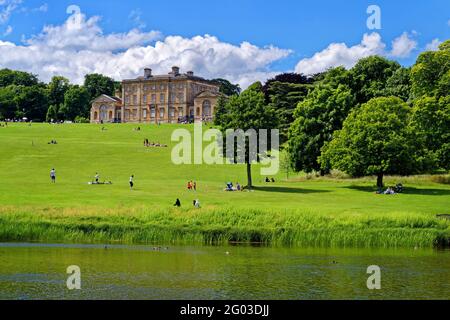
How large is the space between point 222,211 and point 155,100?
144132 millimetres

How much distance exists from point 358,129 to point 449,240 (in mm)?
23702

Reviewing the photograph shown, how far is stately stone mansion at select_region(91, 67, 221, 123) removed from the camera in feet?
586

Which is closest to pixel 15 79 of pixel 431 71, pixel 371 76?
pixel 371 76

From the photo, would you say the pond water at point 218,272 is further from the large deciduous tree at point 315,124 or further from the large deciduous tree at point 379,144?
the large deciduous tree at point 315,124

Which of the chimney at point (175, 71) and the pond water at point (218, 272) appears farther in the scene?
the chimney at point (175, 71)

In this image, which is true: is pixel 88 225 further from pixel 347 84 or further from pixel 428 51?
pixel 347 84

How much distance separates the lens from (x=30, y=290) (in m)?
23.8

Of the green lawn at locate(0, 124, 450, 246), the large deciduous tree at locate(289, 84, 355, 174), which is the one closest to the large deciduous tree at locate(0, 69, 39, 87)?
the green lawn at locate(0, 124, 450, 246)

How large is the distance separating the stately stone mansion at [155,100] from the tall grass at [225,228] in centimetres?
13523

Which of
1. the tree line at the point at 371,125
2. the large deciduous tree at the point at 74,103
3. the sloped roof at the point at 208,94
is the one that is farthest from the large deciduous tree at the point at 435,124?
the large deciduous tree at the point at 74,103

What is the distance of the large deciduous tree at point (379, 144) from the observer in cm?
5853

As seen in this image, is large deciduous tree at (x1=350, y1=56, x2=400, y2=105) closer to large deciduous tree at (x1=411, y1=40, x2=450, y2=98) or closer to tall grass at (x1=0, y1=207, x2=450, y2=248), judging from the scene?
large deciduous tree at (x1=411, y1=40, x2=450, y2=98)

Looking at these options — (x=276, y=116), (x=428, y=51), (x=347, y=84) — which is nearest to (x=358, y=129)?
(x=276, y=116)
